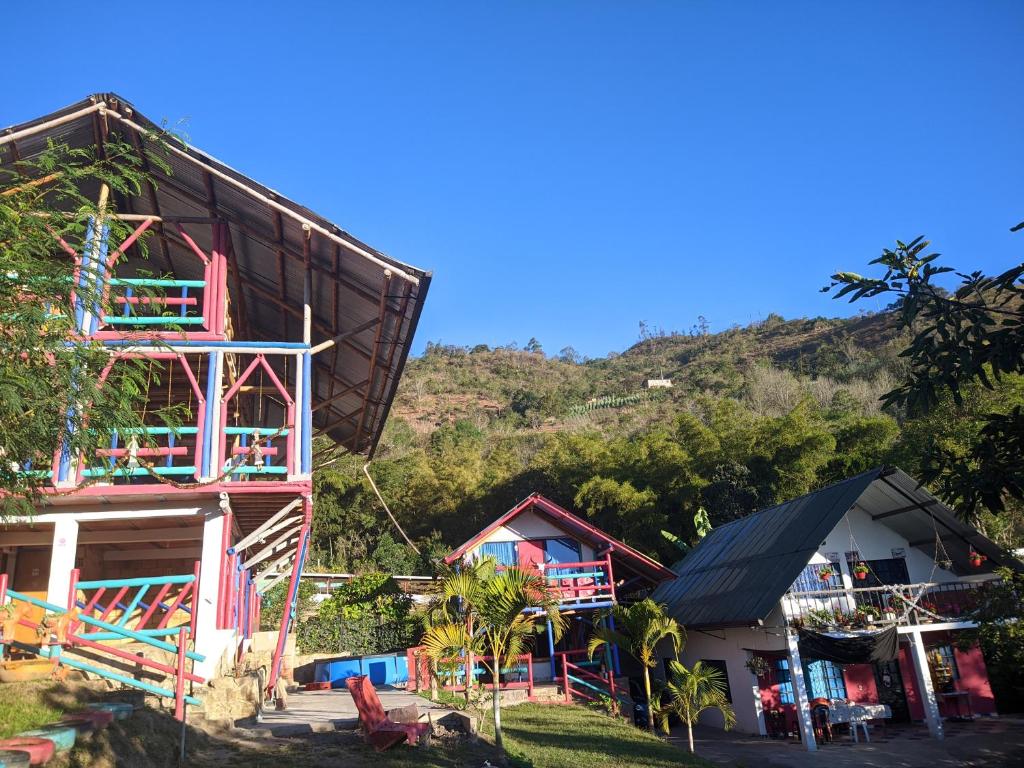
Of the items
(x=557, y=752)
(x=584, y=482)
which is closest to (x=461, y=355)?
(x=584, y=482)

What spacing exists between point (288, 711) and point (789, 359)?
76.9 meters

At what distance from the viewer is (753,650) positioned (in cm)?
1653

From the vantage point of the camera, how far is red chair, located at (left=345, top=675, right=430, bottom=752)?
332 inches

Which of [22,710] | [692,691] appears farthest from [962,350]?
[22,710]

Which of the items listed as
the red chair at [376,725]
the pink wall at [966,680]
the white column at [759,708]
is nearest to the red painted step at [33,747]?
the red chair at [376,725]

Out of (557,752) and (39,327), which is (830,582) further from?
(39,327)

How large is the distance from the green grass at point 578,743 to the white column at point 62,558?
7093 millimetres

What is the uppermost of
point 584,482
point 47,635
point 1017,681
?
point 584,482

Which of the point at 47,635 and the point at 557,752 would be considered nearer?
the point at 47,635

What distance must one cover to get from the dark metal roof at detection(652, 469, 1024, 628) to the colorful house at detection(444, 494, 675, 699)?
7.68ft

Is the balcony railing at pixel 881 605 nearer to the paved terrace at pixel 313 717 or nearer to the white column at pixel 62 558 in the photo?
the paved terrace at pixel 313 717

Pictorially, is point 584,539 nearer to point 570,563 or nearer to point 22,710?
point 570,563

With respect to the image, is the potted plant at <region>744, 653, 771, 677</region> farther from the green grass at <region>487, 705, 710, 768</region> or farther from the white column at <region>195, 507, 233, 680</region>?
the white column at <region>195, 507, 233, 680</region>

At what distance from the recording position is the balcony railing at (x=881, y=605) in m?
15.2
